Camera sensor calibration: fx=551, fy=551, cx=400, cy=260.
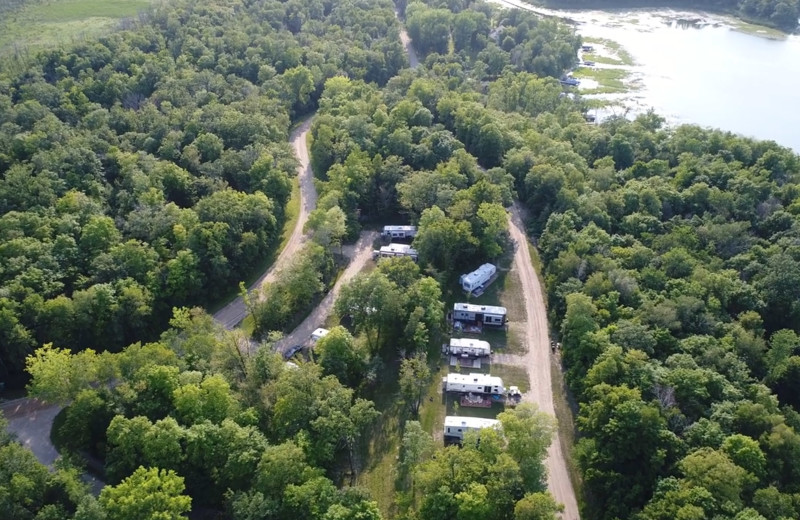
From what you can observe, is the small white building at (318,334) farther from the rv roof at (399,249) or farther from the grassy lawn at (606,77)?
the grassy lawn at (606,77)

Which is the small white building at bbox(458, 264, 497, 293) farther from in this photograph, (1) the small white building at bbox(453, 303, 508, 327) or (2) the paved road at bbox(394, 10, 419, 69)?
(2) the paved road at bbox(394, 10, 419, 69)

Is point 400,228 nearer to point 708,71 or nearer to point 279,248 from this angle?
point 279,248

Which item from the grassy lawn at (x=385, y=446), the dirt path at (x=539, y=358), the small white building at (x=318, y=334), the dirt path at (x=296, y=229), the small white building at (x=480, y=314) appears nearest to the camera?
the grassy lawn at (x=385, y=446)

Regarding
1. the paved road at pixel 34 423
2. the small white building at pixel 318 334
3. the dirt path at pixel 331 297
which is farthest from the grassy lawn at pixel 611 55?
the paved road at pixel 34 423

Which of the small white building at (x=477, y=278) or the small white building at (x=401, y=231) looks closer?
the small white building at (x=477, y=278)

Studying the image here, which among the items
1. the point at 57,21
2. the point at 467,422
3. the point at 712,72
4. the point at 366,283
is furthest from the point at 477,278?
the point at 57,21

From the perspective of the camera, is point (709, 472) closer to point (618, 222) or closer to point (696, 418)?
point (696, 418)

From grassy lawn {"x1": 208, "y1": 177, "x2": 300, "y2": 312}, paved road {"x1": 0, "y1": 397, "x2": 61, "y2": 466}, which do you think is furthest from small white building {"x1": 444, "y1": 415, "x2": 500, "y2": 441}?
paved road {"x1": 0, "y1": 397, "x2": 61, "y2": 466}
